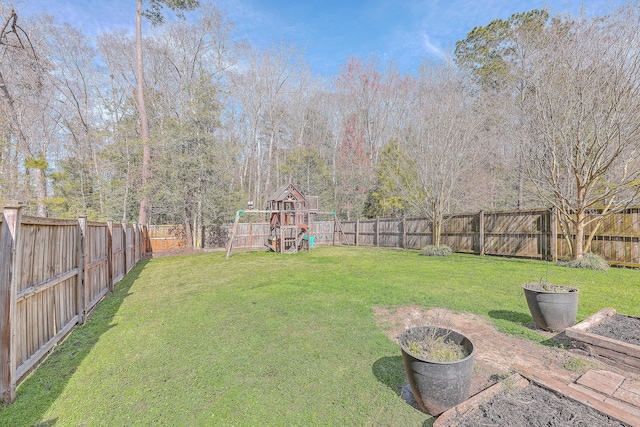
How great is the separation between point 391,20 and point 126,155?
15.0m

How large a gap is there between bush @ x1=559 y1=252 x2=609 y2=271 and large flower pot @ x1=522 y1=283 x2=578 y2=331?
16.2ft

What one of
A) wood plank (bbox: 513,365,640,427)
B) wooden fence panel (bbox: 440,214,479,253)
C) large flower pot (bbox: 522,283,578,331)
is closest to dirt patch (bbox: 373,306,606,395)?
large flower pot (bbox: 522,283,578,331)

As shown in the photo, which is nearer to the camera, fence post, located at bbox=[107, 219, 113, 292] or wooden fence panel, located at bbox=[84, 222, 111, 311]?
wooden fence panel, located at bbox=[84, 222, 111, 311]

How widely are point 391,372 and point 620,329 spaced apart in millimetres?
2618

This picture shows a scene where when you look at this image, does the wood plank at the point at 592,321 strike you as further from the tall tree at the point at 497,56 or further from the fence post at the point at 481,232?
the tall tree at the point at 497,56

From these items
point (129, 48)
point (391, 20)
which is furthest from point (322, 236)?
point (129, 48)

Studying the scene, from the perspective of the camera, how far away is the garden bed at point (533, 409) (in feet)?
5.54

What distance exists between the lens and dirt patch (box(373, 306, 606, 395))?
2.49 metres

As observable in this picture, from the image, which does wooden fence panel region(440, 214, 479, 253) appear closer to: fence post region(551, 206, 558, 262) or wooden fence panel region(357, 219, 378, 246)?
fence post region(551, 206, 558, 262)

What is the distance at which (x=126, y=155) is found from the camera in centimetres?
1351

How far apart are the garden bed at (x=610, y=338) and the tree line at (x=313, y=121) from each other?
520 cm

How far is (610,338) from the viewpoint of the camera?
275cm

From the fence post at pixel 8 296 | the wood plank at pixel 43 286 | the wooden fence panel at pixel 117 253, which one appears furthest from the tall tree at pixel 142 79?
the fence post at pixel 8 296

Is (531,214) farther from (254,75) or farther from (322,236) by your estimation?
(254,75)
